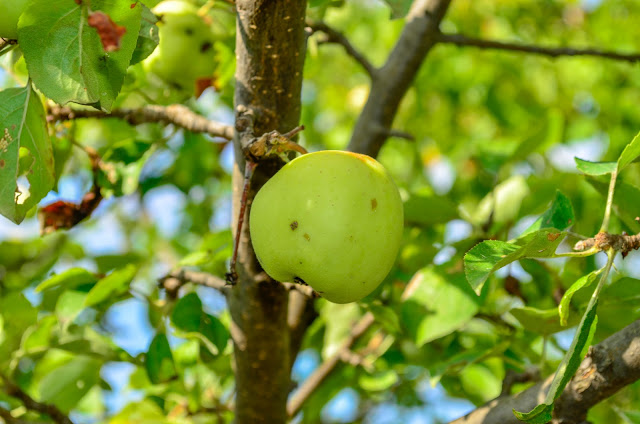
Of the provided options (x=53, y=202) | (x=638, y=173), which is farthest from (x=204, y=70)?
(x=638, y=173)

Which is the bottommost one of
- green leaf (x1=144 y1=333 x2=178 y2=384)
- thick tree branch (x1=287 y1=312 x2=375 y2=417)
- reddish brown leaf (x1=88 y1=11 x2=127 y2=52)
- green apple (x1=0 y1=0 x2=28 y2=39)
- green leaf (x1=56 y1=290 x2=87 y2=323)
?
thick tree branch (x1=287 y1=312 x2=375 y2=417)

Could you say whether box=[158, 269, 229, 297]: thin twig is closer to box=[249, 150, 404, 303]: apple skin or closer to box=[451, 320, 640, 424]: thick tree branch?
box=[249, 150, 404, 303]: apple skin

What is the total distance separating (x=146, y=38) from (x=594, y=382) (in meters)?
0.71

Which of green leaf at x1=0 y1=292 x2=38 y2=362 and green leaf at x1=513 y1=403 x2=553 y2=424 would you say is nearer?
green leaf at x1=513 y1=403 x2=553 y2=424

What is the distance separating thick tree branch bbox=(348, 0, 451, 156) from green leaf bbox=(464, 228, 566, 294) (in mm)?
611

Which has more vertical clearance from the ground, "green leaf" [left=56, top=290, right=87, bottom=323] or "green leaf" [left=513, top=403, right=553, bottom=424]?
"green leaf" [left=513, top=403, right=553, bottom=424]

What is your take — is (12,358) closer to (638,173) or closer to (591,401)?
(591,401)

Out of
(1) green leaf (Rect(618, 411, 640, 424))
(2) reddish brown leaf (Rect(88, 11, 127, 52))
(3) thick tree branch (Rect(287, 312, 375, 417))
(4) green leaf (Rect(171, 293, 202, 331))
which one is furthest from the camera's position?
(3) thick tree branch (Rect(287, 312, 375, 417))

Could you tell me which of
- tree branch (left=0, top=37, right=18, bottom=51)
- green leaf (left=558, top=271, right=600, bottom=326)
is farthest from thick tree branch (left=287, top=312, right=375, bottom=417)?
tree branch (left=0, top=37, right=18, bottom=51)

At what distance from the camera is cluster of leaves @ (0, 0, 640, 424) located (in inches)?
32.1

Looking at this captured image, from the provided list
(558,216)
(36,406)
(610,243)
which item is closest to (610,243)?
(610,243)

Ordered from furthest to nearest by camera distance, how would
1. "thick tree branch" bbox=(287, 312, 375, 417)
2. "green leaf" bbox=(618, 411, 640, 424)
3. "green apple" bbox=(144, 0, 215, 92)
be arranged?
"thick tree branch" bbox=(287, 312, 375, 417) → "green apple" bbox=(144, 0, 215, 92) → "green leaf" bbox=(618, 411, 640, 424)

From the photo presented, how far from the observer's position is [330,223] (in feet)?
2.52

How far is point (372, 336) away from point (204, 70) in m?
0.76
